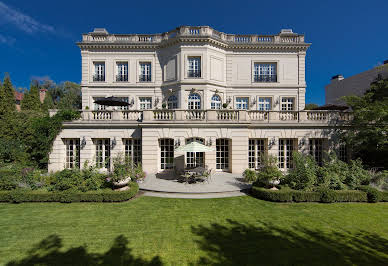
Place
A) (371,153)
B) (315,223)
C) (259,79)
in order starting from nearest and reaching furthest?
(315,223) → (371,153) → (259,79)

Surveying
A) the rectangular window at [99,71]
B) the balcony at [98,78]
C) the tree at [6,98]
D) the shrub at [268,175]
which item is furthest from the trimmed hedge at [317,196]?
the tree at [6,98]

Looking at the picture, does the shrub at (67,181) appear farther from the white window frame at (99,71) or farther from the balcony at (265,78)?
the balcony at (265,78)

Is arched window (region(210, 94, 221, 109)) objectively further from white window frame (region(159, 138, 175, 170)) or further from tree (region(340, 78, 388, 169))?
tree (region(340, 78, 388, 169))

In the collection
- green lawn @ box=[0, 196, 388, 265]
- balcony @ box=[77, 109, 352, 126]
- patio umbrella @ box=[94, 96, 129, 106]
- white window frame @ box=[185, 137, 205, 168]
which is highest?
patio umbrella @ box=[94, 96, 129, 106]

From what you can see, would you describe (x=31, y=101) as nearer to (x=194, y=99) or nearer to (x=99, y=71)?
(x=99, y=71)

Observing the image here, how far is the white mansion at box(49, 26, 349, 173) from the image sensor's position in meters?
13.5

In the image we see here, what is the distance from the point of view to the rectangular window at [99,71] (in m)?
20.5

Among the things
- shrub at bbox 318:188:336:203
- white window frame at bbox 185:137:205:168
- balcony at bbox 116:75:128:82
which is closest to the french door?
white window frame at bbox 185:137:205:168

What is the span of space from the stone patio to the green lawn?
140cm

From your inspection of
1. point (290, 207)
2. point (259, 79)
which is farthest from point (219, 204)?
point (259, 79)

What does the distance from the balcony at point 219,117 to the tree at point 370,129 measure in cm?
118

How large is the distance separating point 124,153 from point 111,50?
568 inches

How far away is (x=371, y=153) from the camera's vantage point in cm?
1327

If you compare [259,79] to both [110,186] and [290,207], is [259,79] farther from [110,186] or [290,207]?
[110,186]
